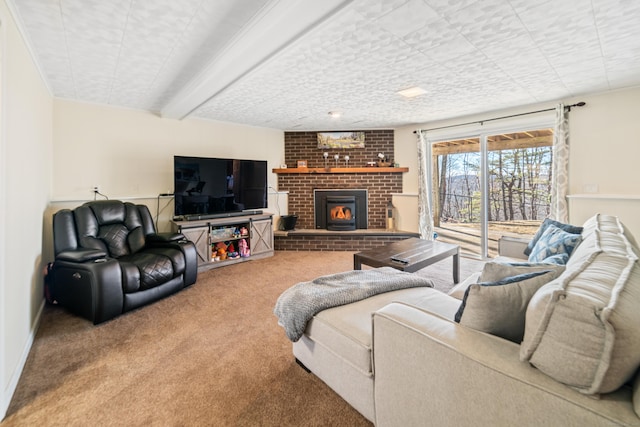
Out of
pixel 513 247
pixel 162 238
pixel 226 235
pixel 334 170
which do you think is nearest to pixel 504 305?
pixel 513 247

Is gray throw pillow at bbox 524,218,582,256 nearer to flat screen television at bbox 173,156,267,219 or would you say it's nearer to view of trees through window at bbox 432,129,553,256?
view of trees through window at bbox 432,129,553,256

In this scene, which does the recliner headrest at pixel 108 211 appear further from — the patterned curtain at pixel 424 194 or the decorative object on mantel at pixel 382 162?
the patterned curtain at pixel 424 194

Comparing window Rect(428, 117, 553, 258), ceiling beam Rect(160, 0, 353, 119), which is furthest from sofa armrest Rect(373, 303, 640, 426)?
window Rect(428, 117, 553, 258)

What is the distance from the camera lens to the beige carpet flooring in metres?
1.50

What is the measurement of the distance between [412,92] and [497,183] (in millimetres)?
2200

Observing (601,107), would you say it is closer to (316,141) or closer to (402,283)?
(402,283)

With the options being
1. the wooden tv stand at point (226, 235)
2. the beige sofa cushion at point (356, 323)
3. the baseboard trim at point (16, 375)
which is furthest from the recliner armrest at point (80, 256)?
the beige sofa cushion at point (356, 323)

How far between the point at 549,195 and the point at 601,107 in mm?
1187

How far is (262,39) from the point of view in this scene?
6.47ft

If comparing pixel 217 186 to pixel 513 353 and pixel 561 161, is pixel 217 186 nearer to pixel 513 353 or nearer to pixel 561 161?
pixel 513 353

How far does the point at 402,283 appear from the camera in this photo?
1.98 meters

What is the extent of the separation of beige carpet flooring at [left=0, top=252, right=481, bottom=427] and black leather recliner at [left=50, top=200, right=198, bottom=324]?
0.17m

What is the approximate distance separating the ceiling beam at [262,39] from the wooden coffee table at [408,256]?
2003mm

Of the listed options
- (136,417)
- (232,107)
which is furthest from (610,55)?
(136,417)
